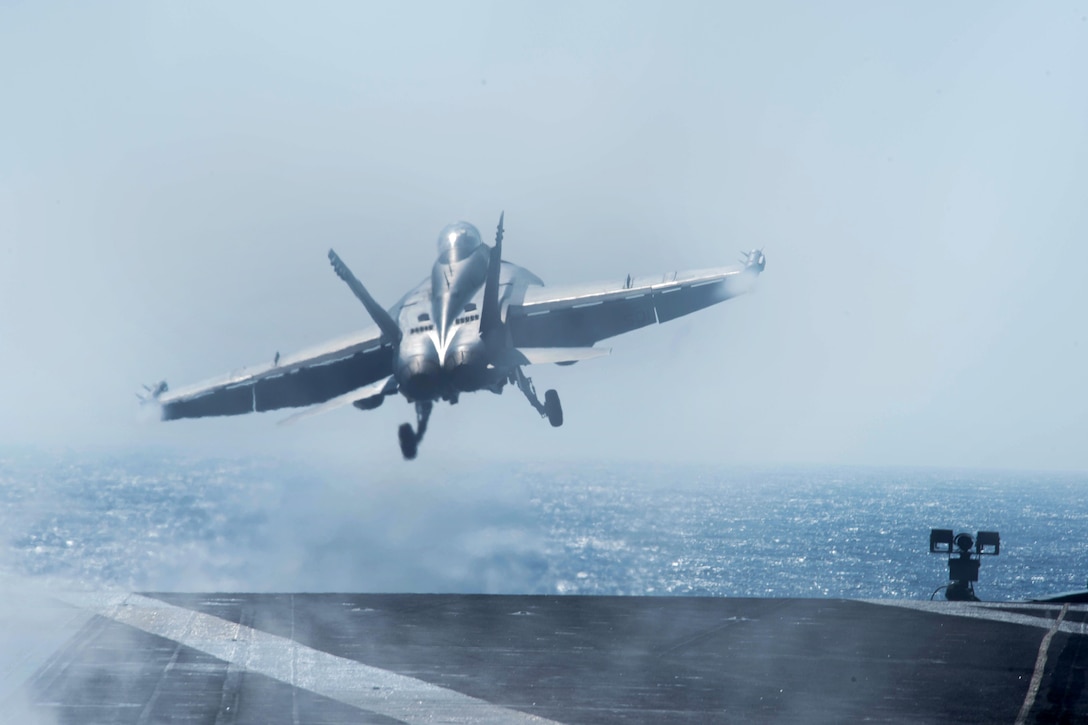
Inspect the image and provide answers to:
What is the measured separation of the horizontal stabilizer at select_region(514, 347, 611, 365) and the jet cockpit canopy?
4878 mm

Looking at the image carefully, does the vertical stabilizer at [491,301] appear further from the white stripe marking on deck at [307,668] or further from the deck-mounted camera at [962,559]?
the deck-mounted camera at [962,559]

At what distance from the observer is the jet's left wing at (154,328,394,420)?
38.8 metres

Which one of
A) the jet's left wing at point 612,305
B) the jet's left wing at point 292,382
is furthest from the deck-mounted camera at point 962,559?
the jet's left wing at point 292,382

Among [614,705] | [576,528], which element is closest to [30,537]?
[576,528]

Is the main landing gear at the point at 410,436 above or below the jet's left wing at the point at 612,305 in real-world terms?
below

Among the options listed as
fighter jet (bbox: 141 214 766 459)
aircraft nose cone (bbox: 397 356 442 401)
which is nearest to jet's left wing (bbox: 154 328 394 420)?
fighter jet (bbox: 141 214 766 459)

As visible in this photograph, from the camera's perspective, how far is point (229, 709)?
74.4 ft

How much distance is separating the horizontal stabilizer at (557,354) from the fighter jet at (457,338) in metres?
0.04

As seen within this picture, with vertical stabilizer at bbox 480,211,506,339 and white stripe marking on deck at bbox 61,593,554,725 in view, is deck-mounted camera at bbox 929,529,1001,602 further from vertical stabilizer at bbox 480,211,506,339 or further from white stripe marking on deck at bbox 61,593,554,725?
white stripe marking on deck at bbox 61,593,554,725

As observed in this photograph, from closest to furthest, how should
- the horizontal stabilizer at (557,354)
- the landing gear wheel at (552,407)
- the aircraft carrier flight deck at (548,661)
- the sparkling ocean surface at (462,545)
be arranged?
the aircraft carrier flight deck at (548,661) < the horizontal stabilizer at (557,354) < the landing gear wheel at (552,407) < the sparkling ocean surface at (462,545)

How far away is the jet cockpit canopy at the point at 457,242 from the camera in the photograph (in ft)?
125

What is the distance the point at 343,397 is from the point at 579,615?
31.8 ft

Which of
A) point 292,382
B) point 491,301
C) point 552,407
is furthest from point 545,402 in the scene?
point 292,382

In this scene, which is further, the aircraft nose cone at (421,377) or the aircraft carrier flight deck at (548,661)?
the aircraft nose cone at (421,377)
